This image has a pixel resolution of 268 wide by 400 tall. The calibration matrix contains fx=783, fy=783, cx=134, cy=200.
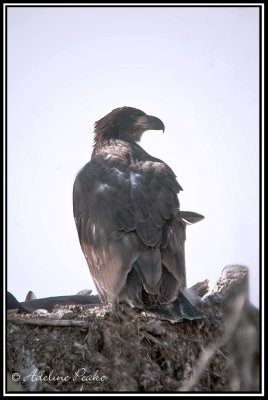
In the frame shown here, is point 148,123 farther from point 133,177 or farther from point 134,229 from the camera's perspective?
point 134,229

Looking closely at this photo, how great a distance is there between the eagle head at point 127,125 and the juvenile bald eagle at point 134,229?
79 cm

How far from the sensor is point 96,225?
8.27 m

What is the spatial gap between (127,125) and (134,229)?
289 centimetres

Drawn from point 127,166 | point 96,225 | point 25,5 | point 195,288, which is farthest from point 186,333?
point 25,5

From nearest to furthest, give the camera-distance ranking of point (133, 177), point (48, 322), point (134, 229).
Answer: point (48, 322) < point (134, 229) < point (133, 177)

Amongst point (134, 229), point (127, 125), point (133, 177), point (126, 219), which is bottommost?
point (134, 229)

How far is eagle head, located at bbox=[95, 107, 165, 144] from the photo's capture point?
10.3 m

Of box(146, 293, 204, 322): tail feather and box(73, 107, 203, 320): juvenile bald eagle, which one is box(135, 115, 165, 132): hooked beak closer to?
box(73, 107, 203, 320): juvenile bald eagle

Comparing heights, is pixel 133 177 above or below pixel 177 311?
above

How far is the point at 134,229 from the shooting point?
25.5 ft

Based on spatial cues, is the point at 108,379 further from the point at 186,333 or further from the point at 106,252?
the point at 106,252

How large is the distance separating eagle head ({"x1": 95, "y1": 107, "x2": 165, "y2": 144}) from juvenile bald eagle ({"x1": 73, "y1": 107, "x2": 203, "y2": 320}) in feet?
2.60

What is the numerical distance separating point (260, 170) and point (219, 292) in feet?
4.80

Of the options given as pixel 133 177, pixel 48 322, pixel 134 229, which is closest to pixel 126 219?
pixel 134 229
